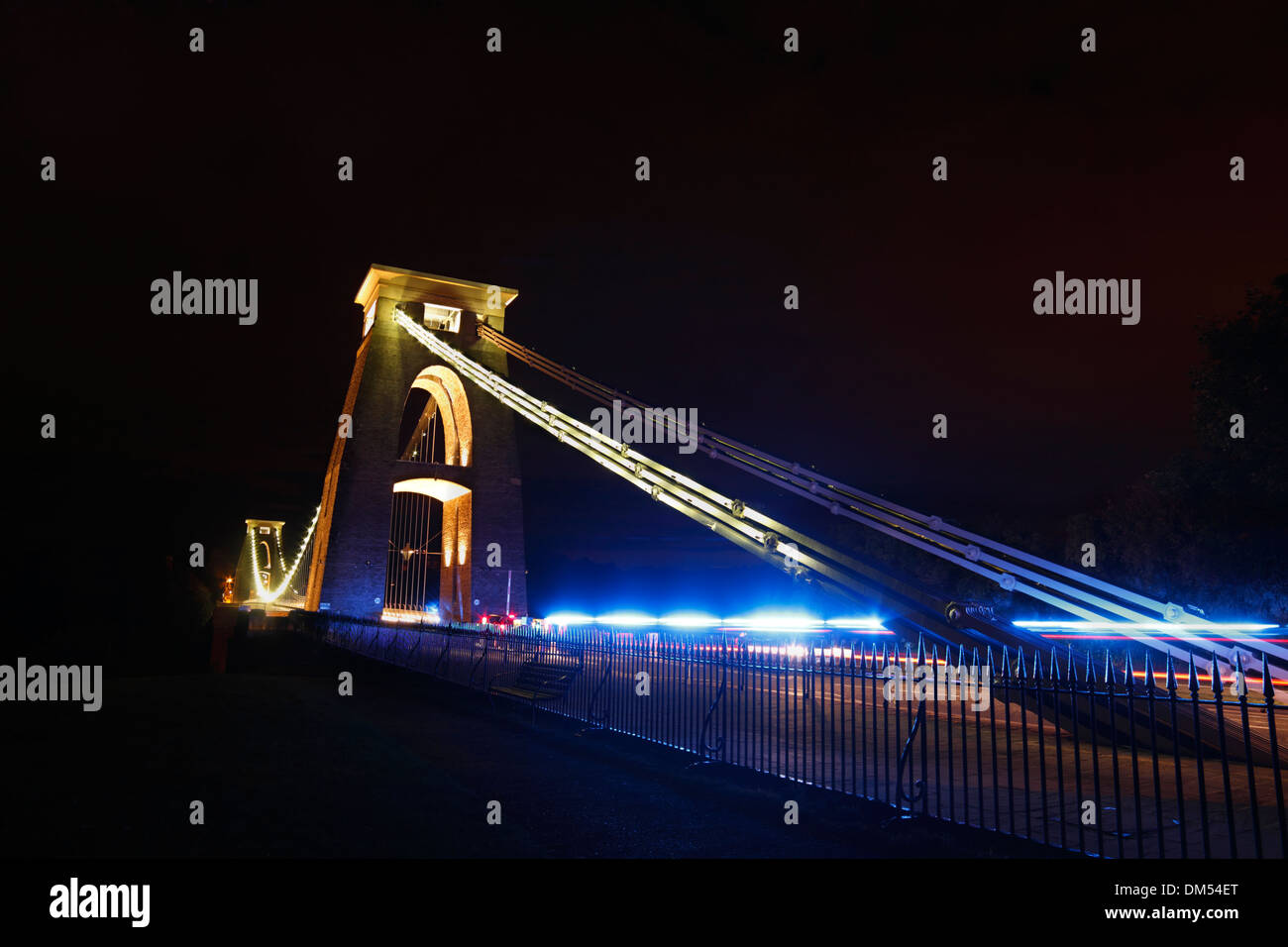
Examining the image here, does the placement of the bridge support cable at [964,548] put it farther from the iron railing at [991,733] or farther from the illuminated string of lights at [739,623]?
the illuminated string of lights at [739,623]

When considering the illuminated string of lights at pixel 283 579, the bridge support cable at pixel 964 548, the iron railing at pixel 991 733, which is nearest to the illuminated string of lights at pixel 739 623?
the bridge support cable at pixel 964 548

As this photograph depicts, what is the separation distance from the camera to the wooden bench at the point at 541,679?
1180cm

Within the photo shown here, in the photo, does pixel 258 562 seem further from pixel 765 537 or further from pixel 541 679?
pixel 765 537

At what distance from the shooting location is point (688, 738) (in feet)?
29.8

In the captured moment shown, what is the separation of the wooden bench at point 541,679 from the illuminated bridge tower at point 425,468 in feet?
73.2

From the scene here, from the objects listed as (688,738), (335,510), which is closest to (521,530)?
(335,510)

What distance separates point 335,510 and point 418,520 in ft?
46.1

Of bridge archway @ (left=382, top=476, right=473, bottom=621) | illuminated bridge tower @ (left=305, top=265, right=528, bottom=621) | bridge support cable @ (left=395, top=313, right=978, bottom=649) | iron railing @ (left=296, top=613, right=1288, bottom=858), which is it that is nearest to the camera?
iron railing @ (left=296, top=613, right=1288, bottom=858)

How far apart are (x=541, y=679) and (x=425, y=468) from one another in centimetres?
2626

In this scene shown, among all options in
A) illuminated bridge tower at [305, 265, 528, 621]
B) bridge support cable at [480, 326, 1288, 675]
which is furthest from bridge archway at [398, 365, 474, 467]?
bridge support cable at [480, 326, 1288, 675]

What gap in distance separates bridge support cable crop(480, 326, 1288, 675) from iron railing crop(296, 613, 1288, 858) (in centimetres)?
62

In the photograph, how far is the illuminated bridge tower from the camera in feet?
117

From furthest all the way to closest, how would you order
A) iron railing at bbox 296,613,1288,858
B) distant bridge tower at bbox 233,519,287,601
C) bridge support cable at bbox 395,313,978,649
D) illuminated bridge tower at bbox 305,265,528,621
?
distant bridge tower at bbox 233,519,287,601, illuminated bridge tower at bbox 305,265,528,621, bridge support cable at bbox 395,313,978,649, iron railing at bbox 296,613,1288,858

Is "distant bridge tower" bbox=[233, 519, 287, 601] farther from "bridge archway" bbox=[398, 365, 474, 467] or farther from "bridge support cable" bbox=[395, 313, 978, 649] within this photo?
"bridge support cable" bbox=[395, 313, 978, 649]
